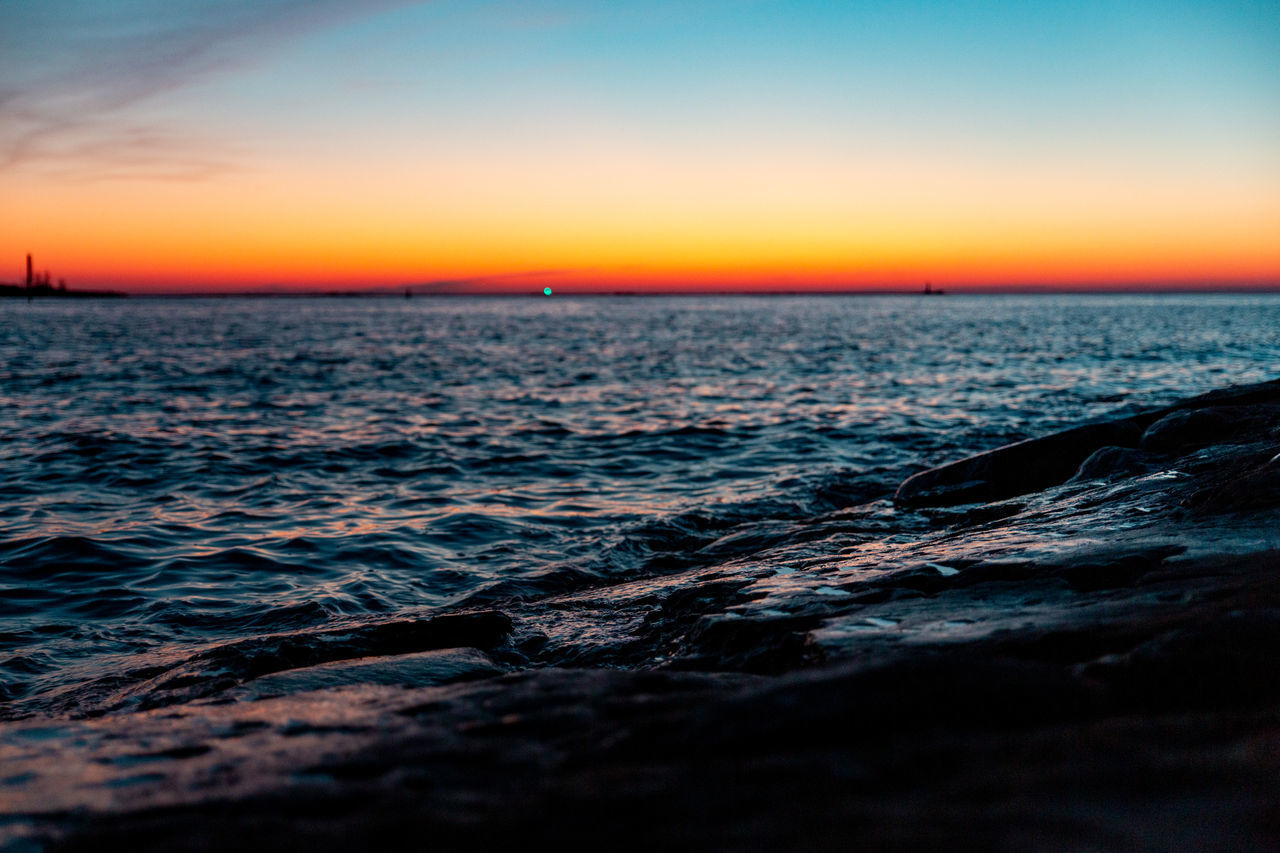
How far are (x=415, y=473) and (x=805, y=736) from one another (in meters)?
10.5

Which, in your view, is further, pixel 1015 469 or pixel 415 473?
pixel 415 473

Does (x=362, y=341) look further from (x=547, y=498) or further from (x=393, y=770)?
(x=393, y=770)

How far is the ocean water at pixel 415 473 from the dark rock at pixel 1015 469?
1.24m

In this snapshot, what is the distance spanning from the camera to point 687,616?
5391mm

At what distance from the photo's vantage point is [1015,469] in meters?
9.08

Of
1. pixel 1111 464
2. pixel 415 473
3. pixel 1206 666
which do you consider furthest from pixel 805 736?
pixel 415 473

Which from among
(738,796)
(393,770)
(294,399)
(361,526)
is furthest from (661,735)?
(294,399)

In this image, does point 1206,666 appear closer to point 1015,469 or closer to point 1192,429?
point 1015,469

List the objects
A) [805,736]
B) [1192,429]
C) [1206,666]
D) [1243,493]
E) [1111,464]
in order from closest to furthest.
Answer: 1. [805,736]
2. [1206,666]
3. [1243,493]
4. [1111,464]
5. [1192,429]

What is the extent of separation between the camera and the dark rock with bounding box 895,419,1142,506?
8867mm

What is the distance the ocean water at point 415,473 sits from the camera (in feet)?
23.6

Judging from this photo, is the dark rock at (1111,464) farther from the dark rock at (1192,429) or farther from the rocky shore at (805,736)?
the rocky shore at (805,736)

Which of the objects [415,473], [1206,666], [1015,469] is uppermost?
[1206,666]

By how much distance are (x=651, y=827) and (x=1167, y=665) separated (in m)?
1.87
